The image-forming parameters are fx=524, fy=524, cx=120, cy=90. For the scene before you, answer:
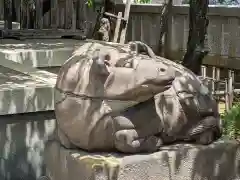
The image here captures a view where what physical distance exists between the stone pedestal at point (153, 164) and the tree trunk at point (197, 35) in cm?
296

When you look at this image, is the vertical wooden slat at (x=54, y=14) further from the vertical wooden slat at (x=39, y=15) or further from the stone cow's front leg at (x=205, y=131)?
the stone cow's front leg at (x=205, y=131)

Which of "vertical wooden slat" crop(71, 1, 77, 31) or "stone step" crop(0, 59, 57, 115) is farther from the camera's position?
"vertical wooden slat" crop(71, 1, 77, 31)

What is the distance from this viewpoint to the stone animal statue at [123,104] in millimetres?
3451

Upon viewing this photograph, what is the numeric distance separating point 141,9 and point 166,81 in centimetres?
1173

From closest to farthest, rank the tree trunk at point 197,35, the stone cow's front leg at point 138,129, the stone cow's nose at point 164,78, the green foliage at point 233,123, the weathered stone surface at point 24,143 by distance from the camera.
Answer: the stone cow's nose at point 164,78 → the stone cow's front leg at point 138,129 → the green foliage at point 233,123 → the weathered stone surface at point 24,143 → the tree trunk at point 197,35

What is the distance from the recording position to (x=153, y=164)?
3.61 meters

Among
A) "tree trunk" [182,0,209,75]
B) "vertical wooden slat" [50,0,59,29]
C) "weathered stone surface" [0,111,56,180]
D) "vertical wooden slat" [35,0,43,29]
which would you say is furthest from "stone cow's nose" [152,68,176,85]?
"vertical wooden slat" [50,0,59,29]

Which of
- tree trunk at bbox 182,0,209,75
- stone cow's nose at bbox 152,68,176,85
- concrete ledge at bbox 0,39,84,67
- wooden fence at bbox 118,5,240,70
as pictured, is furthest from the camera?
wooden fence at bbox 118,5,240,70

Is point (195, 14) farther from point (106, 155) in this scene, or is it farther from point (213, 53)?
point (213, 53)

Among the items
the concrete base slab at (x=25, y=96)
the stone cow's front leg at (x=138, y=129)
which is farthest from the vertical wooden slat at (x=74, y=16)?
the stone cow's front leg at (x=138, y=129)

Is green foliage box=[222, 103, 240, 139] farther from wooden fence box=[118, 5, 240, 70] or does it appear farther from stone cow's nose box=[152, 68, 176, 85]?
wooden fence box=[118, 5, 240, 70]

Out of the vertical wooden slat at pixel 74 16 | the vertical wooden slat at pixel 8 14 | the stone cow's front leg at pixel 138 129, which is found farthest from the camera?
the vertical wooden slat at pixel 74 16

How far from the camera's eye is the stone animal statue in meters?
3.45

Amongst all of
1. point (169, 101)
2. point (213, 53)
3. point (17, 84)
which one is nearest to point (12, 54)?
point (17, 84)
